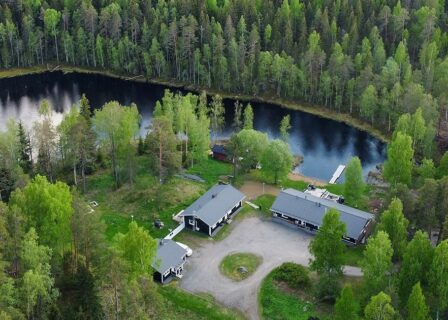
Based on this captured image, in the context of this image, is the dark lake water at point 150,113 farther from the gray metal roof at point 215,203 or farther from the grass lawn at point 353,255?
the grass lawn at point 353,255

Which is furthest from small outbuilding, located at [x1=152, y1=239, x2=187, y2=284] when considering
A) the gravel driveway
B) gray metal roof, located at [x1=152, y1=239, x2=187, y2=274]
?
the gravel driveway

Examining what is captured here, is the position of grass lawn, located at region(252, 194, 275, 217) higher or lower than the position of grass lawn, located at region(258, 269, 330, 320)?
higher

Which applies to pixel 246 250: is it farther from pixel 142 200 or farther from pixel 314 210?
pixel 142 200

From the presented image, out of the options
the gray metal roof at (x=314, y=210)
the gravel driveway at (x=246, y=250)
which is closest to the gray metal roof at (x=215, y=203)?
Answer: the gravel driveway at (x=246, y=250)

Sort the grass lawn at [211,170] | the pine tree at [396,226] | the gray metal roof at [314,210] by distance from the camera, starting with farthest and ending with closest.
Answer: the grass lawn at [211,170] < the gray metal roof at [314,210] < the pine tree at [396,226]

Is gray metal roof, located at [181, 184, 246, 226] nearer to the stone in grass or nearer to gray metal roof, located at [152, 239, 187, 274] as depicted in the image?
gray metal roof, located at [152, 239, 187, 274]

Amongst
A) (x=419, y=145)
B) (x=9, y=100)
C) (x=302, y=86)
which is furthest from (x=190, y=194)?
(x=9, y=100)
